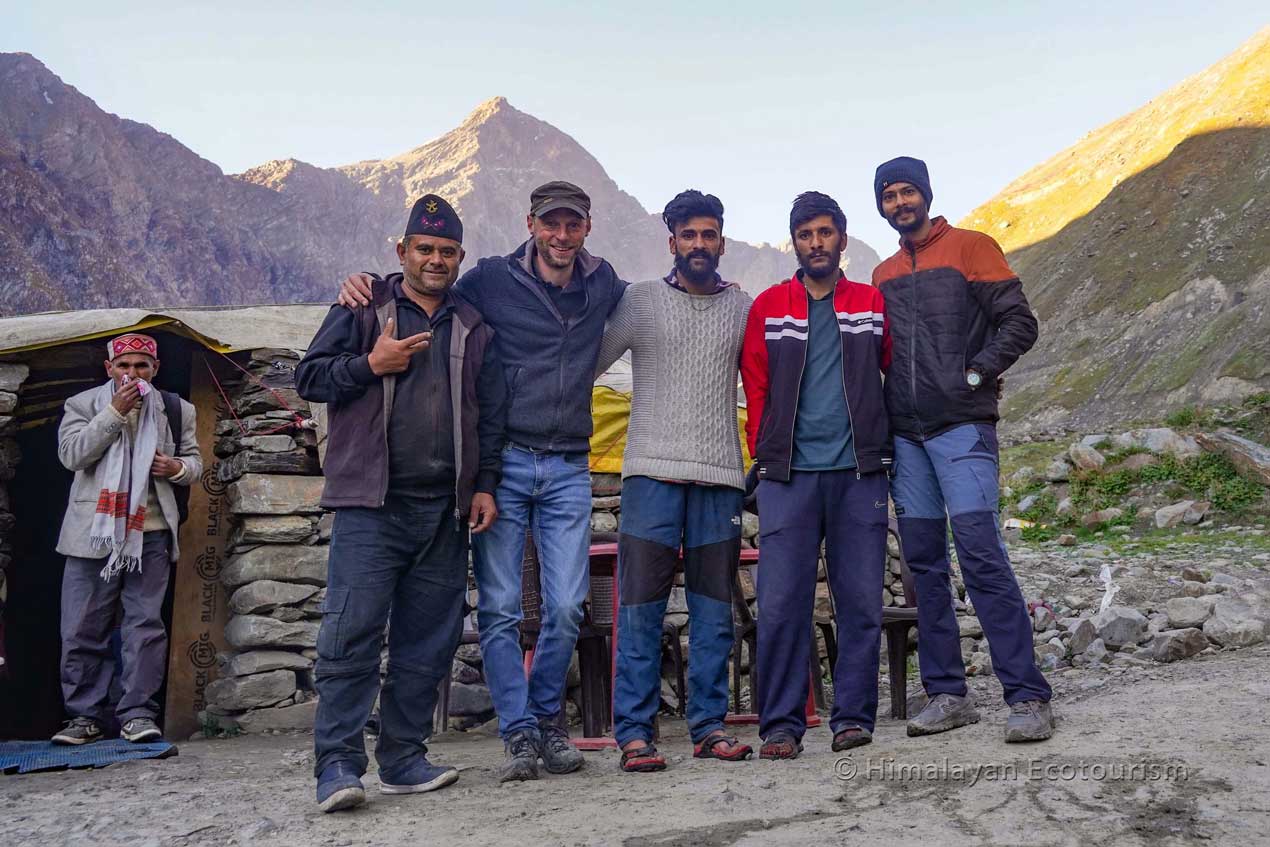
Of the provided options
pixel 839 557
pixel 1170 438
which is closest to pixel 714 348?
pixel 839 557

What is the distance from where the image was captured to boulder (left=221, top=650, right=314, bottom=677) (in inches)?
247

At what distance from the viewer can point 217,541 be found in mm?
6637

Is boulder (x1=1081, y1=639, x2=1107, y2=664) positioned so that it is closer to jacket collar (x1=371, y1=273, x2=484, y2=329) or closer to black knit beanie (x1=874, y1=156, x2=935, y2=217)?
black knit beanie (x1=874, y1=156, x2=935, y2=217)

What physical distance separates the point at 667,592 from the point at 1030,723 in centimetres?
134

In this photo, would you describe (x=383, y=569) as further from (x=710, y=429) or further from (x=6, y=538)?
(x=6, y=538)

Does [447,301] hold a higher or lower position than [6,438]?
higher

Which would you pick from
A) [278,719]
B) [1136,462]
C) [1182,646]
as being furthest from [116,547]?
[1136,462]

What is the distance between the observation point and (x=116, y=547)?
5.16m

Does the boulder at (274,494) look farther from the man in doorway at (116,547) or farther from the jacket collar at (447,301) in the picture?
the jacket collar at (447,301)

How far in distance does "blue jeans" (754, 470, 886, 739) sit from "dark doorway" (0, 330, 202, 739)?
4.49 metres

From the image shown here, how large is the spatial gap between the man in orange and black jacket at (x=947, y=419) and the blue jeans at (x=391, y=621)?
1.72 metres

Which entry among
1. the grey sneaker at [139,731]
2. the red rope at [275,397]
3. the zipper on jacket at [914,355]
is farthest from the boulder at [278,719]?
the zipper on jacket at [914,355]

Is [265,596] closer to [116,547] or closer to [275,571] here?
[275,571]

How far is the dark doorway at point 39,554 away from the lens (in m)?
6.80
